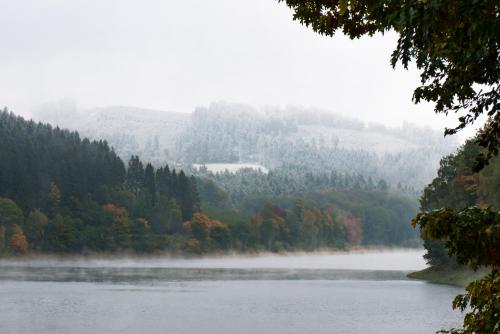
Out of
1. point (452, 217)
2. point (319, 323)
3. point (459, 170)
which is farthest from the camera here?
point (459, 170)

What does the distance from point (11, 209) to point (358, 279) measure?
103894 mm

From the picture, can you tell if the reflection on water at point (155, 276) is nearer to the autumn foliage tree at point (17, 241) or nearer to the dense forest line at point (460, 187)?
the dense forest line at point (460, 187)

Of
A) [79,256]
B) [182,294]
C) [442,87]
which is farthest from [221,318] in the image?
[79,256]

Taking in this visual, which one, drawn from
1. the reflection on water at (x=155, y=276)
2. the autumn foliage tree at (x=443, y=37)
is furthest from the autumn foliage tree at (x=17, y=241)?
the autumn foliage tree at (x=443, y=37)

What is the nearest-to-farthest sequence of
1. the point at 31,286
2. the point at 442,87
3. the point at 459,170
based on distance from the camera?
1. the point at 442,87
2. the point at 31,286
3. the point at 459,170

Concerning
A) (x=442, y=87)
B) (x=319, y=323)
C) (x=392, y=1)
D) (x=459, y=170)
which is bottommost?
(x=319, y=323)

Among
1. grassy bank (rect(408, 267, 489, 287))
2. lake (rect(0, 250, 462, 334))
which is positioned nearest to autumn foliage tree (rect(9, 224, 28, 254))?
lake (rect(0, 250, 462, 334))

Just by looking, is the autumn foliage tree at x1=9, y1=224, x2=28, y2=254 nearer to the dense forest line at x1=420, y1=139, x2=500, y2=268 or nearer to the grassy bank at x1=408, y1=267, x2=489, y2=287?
the grassy bank at x1=408, y1=267, x2=489, y2=287

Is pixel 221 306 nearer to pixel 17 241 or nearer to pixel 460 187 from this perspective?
pixel 460 187

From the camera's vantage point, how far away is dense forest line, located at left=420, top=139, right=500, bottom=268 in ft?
291

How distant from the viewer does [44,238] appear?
195125 millimetres

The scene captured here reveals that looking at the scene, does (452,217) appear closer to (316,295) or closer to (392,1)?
(392,1)

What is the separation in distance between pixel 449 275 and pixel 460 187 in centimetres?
1265

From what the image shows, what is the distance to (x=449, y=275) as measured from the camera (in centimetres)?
10812
